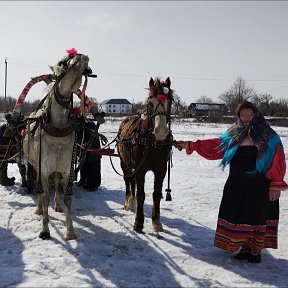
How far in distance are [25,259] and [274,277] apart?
2901 mm

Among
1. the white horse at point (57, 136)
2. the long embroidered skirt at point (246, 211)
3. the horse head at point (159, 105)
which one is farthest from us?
the horse head at point (159, 105)

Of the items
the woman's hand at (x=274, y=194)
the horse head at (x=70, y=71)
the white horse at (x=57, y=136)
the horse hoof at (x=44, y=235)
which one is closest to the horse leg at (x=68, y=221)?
the white horse at (x=57, y=136)

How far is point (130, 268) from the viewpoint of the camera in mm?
4461

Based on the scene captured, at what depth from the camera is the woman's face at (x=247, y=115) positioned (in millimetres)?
4715

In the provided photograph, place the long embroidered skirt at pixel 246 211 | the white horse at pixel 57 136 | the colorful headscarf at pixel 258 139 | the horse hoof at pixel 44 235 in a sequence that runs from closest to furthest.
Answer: the colorful headscarf at pixel 258 139
the long embroidered skirt at pixel 246 211
the white horse at pixel 57 136
the horse hoof at pixel 44 235

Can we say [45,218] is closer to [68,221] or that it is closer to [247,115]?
[68,221]

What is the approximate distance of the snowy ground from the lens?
416cm

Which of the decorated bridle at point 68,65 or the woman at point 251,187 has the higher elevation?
the decorated bridle at point 68,65

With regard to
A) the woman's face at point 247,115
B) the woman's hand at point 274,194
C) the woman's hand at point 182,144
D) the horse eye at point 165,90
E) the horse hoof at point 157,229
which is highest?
the horse eye at point 165,90

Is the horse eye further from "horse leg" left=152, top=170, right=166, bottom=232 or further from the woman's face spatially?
"horse leg" left=152, top=170, right=166, bottom=232

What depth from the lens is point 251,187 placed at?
15.3 ft

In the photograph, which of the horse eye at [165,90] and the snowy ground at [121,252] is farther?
the horse eye at [165,90]

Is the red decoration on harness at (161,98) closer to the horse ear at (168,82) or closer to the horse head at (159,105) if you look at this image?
the horse head at (159,105)

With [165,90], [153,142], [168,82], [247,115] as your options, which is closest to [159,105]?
[165,90]
